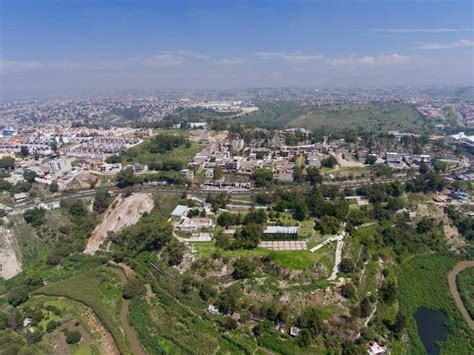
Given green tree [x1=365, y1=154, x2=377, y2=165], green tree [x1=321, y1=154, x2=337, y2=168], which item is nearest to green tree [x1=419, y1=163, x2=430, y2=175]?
green tree [x1=365, y1=154, x2=377, y2=165]

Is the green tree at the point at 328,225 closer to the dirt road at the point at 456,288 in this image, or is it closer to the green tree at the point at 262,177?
the dirt road at the point at 456,288

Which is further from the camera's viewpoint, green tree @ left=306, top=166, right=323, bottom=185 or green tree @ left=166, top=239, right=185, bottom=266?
green tree @ left=306, top=166, right=323, bottom=185

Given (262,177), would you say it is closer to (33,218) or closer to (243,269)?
(243,269)

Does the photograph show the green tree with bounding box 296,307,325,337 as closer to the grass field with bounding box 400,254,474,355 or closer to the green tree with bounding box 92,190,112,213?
the grass field with bounding box 400,254,474,355

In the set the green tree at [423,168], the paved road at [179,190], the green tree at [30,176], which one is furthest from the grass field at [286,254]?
the green tree at [30,176]

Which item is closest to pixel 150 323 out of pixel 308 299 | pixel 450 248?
pixel 308 299

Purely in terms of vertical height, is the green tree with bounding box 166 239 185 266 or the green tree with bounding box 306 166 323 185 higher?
the green tree with bounding box 306 166 323 185
